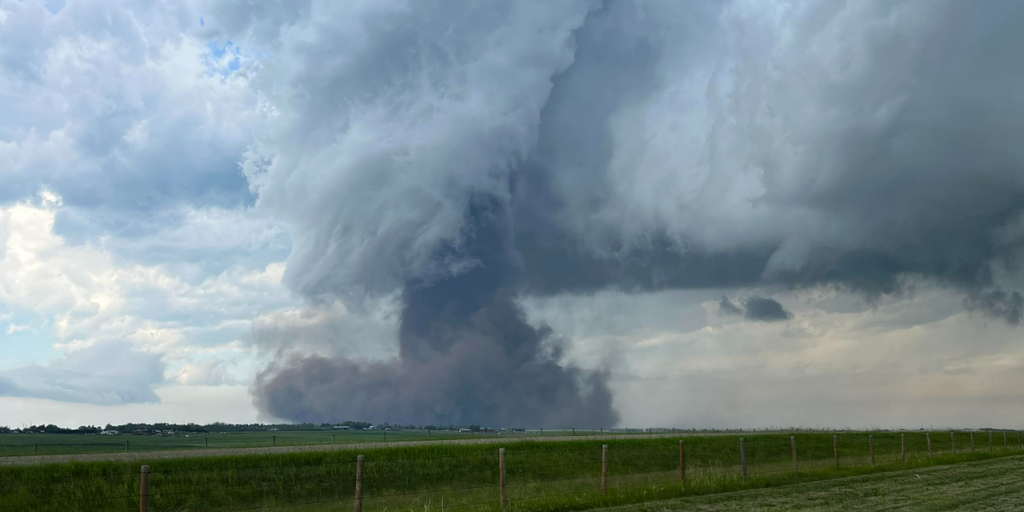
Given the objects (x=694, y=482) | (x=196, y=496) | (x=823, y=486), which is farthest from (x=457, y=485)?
(x=823, y=486)

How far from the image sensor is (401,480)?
45.2m

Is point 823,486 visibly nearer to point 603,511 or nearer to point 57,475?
point 603,511

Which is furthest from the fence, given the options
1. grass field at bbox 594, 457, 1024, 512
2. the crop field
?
grass field at bbox 594, 457, 1024, 512

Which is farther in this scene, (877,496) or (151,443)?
(151,443)

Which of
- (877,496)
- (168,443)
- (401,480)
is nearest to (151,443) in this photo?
(168,443)

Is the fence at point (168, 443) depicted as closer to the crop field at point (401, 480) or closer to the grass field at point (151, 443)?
the grass field at point (151, 443)

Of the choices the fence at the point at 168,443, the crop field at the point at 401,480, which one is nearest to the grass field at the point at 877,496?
the crop field at the point at 401,480

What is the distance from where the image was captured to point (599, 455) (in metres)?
57.2

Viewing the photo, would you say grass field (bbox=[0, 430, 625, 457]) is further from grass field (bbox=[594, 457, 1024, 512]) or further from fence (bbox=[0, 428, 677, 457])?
grass field (bbox=[594, 457, 1024, 512])

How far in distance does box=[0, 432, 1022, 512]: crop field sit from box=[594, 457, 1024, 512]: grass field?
1818mm

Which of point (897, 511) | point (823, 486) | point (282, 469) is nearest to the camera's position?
point (897, 511)

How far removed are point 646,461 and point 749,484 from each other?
2304 centimetres

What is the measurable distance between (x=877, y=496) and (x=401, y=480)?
27.2 m

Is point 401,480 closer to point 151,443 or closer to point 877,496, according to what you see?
point 877,496
